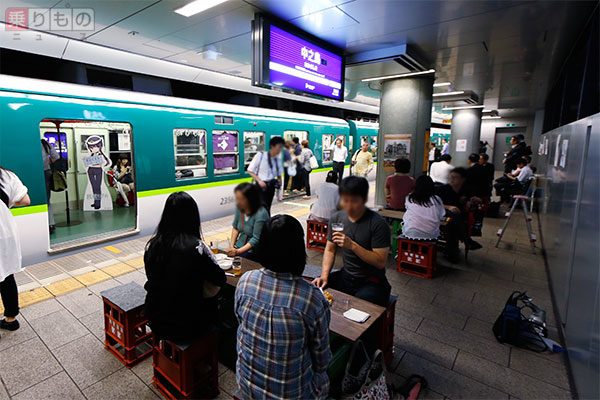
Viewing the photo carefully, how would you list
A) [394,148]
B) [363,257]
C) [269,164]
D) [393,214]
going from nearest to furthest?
[269,164] → [363,257] → [393,214] → [394,148]

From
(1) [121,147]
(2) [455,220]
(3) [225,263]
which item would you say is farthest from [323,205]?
(1) [121,147]

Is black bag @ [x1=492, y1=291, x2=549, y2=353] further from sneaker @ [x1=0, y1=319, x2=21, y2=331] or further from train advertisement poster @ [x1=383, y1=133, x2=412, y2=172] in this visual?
sneaker @ [x1=0, y1=319, x2=21, y2=331]

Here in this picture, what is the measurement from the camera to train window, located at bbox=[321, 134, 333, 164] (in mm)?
9516

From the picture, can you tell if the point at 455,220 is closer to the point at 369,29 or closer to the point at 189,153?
the point at 369,29

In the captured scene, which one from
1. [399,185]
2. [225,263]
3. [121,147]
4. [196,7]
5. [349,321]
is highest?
[196,7]

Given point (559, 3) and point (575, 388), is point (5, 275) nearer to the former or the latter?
point (575, 388)

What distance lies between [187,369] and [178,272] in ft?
2.26

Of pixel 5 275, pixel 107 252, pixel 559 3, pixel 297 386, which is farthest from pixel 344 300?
pixel 107 252

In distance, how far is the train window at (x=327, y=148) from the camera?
9516 mm

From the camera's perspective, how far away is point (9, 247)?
8.92ft

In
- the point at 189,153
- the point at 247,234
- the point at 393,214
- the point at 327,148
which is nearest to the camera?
the point at 247,234

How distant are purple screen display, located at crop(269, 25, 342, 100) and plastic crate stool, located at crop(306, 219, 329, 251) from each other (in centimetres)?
187

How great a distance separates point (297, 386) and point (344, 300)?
0.78 meters

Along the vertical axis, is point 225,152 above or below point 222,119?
below
